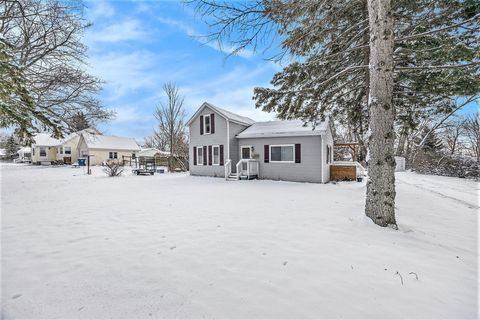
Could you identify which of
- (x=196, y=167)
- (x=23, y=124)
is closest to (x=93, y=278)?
(x=23, y=124)

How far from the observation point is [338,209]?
580cm

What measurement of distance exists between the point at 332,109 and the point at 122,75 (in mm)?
12715

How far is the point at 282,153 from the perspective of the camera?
13.0 metres

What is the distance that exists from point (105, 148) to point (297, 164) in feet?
96.6

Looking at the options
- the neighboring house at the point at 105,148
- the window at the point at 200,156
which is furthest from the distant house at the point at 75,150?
the window at the point at 200,156

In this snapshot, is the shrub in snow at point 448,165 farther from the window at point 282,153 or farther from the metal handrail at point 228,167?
the metal handrail at point 228,167

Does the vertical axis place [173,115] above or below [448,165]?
above

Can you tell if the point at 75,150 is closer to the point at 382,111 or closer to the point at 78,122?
the point at 78,122

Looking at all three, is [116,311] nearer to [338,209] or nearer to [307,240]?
[307,240]

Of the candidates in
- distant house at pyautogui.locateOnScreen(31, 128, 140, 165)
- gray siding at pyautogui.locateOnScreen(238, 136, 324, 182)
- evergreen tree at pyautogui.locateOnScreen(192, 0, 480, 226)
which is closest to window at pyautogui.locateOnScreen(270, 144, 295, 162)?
gray siding at pyautogui.locateOnScreen(238, 136, 324, 182)

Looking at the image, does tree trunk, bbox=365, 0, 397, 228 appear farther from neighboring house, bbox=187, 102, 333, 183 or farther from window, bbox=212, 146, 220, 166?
window, bbox=212, 146, 220, 166

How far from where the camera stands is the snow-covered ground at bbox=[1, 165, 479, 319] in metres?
2.06

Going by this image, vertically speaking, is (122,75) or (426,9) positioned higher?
(122,75)

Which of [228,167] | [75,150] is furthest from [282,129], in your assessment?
[75,150]
